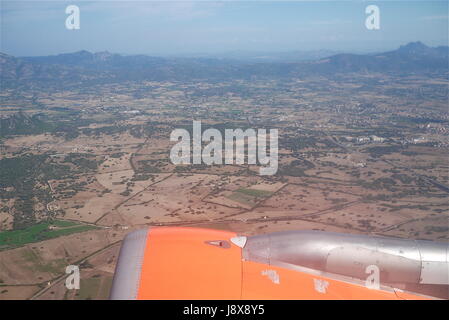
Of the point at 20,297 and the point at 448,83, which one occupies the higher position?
the point at 448,83

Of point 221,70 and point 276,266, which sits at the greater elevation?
point 221,70

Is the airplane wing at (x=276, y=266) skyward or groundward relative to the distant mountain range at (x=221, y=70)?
groundward

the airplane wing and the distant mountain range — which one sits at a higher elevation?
the distant mountain range

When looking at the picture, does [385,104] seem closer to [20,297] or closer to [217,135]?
[217,135]

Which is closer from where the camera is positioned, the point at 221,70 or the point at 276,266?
the point at 276,266

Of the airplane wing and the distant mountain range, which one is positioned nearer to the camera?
the airplane wing

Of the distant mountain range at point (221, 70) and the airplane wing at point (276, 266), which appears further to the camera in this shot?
the distant mountain range at point (221, 70)
